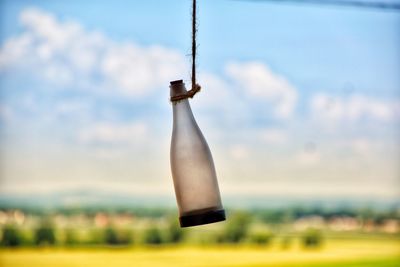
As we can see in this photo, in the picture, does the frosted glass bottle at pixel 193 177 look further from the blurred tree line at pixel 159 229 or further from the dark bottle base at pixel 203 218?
the blurred tree line at pixel 159 229

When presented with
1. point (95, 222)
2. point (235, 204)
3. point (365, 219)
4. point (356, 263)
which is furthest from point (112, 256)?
point (356, 263)

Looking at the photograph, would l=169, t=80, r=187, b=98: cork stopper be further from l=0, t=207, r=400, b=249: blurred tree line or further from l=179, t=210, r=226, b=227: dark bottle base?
l=0, t=207, r=400, b=249: blurred tree line

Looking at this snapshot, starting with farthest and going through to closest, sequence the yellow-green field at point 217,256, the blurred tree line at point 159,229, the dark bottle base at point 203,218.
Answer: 1. the yellow-green field at point 217,256
2. the blurred tree line at point 159,229
3. the dark bottle base at point 203,218

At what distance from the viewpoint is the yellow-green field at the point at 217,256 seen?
14.1 feet

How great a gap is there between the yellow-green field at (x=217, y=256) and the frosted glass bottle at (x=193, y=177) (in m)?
3.39

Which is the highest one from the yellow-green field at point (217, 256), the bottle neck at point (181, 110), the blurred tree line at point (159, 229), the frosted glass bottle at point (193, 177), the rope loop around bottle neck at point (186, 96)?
the rope loop around bottle neck at point (186, 96)

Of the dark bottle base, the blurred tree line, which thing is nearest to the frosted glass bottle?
the dark bottle base

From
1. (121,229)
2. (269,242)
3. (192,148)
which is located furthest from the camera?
(269,242)

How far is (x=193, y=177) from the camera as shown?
0.70m

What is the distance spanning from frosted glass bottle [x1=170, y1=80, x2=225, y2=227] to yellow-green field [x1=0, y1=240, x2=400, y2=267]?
3385 millimetres

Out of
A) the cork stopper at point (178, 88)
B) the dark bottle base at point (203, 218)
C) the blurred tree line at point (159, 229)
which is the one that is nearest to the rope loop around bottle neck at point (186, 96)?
the cork stopper at point (178, 88)

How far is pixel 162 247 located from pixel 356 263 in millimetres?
1896

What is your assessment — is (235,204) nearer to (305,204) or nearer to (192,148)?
(305,204)

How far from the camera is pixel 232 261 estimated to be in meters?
5.06
